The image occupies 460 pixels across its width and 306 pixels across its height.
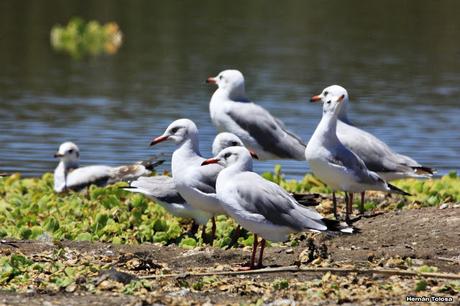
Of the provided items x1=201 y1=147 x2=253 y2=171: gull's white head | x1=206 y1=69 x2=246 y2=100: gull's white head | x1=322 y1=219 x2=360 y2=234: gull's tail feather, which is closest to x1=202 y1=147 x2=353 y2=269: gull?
x1=322 y1=219 x2=360 y2=234: gull's tail feather

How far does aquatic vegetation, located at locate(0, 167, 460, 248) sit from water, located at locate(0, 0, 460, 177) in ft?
9.55

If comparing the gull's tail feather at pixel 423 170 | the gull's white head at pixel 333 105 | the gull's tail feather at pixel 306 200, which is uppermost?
the gull's white head at pixel 333 105

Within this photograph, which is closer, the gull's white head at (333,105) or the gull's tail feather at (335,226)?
the gull's tail feather at (335,226)

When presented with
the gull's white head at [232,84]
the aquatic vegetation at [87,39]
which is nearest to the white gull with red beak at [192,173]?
the gull's white head at [232,84]

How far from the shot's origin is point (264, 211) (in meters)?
9.16

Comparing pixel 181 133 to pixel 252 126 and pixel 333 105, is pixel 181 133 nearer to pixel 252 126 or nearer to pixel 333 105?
pixel 333 105

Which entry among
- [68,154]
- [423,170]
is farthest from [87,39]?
[423,170]

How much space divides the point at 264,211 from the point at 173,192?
Answer: 234cm

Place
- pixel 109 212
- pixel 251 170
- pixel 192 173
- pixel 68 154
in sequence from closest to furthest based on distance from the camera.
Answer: pixel 251 170 → pixel 192 173 → pixel 109 212 → pixel 68 154

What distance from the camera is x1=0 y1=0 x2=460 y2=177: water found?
63.2 feet

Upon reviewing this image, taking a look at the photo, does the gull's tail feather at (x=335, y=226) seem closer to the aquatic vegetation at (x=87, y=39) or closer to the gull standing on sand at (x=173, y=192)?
the gull standing on sand at (x=173, y=192)

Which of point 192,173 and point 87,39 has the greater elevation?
point 87,39

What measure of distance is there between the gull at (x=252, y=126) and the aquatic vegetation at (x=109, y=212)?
1.25ft

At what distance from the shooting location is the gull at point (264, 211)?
917cm
